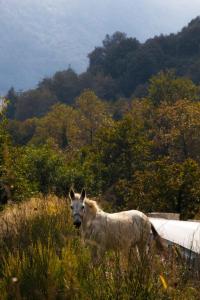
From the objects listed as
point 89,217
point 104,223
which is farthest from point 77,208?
point 104,223

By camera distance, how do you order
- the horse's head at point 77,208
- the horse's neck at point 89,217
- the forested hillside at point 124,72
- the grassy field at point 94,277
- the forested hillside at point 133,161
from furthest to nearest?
1. the forested hillside at point 124,72
2. the forested hillside at point 133,161
3. the horse's neck at point 89,217
4. the horse's head at point 77,208
5. the grassy field at point 94,277

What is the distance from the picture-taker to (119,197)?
1539 inches

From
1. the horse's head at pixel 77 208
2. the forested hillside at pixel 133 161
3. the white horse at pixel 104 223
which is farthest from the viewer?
the forested hillside at pixel 133 161

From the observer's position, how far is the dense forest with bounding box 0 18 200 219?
96.1 ft

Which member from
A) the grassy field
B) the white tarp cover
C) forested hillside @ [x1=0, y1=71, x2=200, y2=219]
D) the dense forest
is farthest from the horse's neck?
forested hillside @ [x1=0, y1=71, x2=200, y2=219]

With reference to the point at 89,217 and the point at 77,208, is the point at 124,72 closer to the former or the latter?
the point at 89,217

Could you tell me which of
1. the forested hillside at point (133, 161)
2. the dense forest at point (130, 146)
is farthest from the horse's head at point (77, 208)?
the forested hillside at point (133, 161)

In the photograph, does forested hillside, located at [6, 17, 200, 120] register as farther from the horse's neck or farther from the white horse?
the horse's neck

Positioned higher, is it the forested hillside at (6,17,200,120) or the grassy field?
the forested hillside at (6,17,200,120)

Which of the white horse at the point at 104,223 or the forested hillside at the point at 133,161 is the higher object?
the forested hillside at the point at 133,161

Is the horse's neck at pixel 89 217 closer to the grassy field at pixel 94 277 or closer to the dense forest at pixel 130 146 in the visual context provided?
the dense forest at pixel 130 146

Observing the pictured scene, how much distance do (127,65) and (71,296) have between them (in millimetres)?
119559

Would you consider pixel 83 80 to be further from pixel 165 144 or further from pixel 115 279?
pixel 115 279

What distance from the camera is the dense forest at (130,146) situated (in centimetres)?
2930
